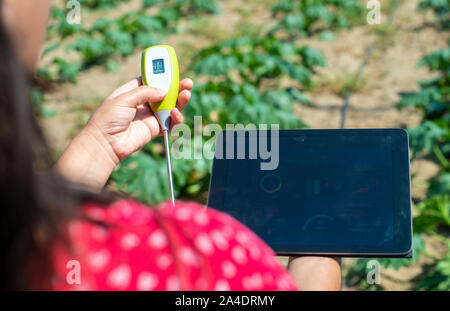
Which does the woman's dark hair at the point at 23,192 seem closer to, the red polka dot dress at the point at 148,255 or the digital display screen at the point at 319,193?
the red polka dot dress at the point at 148,255

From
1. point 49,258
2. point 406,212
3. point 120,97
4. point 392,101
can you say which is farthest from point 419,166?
point 49,258

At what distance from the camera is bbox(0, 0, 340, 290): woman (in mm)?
507

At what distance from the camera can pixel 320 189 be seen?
124cm

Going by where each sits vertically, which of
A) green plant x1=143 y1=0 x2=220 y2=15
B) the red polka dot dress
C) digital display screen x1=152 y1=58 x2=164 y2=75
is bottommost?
the red polka dot dress

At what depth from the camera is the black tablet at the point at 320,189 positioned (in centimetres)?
115

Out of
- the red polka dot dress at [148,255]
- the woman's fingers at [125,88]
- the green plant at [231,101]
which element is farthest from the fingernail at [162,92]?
the green plant at [231,101]

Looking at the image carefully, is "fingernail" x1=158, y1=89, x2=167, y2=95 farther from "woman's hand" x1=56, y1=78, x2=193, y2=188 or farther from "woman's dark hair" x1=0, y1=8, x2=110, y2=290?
"woman's dark hair" x1=0, y1=8, x2=110, y2=290

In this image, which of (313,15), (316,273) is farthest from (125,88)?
(313,15)

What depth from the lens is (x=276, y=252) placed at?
3.78 feet

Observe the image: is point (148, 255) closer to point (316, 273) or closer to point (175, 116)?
point (316, 273)

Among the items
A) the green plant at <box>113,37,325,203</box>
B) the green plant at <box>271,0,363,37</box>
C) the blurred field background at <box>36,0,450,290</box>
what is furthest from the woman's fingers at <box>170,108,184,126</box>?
the green plant at <box>271,0,363,37</box>

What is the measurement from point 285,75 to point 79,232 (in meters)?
3.70
